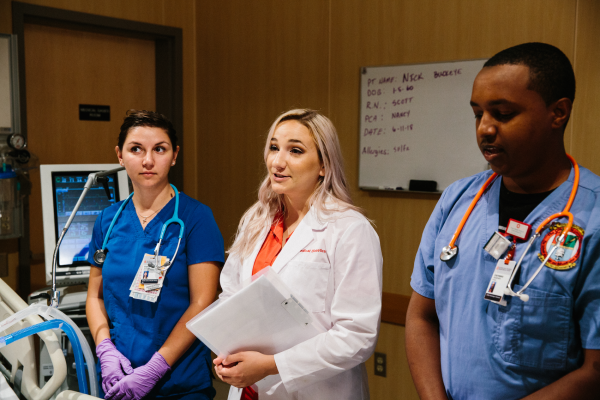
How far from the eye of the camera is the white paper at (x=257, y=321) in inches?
47.2

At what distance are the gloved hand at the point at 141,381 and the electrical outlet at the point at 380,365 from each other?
1711 millimetres

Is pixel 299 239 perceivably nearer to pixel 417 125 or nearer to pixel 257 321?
pixel 257 321

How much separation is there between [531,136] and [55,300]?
4.54 feet

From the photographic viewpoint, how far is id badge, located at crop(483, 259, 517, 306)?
38.1 inches

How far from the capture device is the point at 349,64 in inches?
121

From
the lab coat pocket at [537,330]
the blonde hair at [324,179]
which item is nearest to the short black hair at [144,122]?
the blonde hair at [324,179]

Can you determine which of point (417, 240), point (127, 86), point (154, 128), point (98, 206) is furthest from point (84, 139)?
point (417, 240)

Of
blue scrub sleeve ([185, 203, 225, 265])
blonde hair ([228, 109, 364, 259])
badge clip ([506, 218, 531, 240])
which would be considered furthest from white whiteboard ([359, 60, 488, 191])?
badge clip ([506, 218, 531, 240])

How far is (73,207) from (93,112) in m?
1.32

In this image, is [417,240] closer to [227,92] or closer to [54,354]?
[227,92]

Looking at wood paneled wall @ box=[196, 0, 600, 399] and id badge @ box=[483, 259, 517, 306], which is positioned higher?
wood paneled wall @ box=[196, 0, 600, 399]

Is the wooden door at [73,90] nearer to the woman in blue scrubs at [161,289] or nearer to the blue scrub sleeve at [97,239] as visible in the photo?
the blue scrub sleeve at [97,239]

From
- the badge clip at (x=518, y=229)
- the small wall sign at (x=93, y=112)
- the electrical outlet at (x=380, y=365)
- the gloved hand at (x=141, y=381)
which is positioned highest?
the small wall sign at (x=93, y=112)

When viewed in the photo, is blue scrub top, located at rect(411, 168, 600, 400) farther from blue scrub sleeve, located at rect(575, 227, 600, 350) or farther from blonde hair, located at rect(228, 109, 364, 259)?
blonde hair, located at rect(228, 109, 364, 259)
